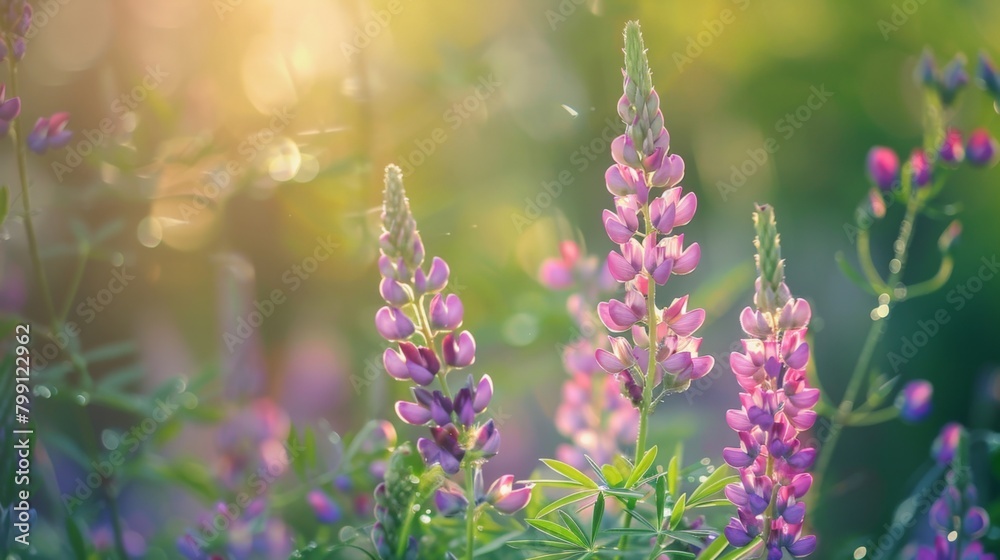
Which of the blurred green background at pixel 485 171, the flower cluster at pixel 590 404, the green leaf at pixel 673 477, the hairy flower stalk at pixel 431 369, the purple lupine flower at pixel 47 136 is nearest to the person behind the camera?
the hairy flower stalk at pixel 431 369

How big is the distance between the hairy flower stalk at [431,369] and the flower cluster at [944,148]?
0.72 metres

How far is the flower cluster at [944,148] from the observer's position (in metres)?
1.12

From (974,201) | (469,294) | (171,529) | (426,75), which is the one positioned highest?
(426,75)

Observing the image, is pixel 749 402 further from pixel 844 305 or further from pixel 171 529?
pixel 844 305

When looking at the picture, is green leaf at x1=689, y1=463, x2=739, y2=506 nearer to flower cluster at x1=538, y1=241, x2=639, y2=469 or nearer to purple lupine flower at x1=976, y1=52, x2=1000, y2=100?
flower cluster at x1=538, y1=241, x2=639, y2=469

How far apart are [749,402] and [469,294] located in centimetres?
120

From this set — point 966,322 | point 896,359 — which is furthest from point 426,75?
point 966,322

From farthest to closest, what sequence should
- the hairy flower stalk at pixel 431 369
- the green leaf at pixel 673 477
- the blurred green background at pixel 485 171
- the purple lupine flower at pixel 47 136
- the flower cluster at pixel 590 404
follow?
the blurred green background at pixel 485 171 → the flower cluster at pixel 590 404 → the purple lupine flower at pixel 47 136 → the green leaf at pixel 673 477 → the hairy flower stalk at pixel 431 369

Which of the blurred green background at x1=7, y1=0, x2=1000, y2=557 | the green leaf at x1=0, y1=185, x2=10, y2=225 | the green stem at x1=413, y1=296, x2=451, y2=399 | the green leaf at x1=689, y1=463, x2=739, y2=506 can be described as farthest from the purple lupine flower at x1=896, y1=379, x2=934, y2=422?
the green leaf at x1=0, y1=185, x2=10, y2=225

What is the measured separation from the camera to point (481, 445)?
0.70 metres

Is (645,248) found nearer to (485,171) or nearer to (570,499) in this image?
(570,499)

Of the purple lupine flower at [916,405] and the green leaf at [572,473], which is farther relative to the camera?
the purple lupine flower at [916,405]

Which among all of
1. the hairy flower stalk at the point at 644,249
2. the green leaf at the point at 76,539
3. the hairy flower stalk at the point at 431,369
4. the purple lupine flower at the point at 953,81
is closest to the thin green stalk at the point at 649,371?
the hairy flower stalk at the point at 644,249

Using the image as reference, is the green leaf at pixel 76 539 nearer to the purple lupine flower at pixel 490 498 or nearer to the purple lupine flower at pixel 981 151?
the purple lupine flower at pixel 490 498
